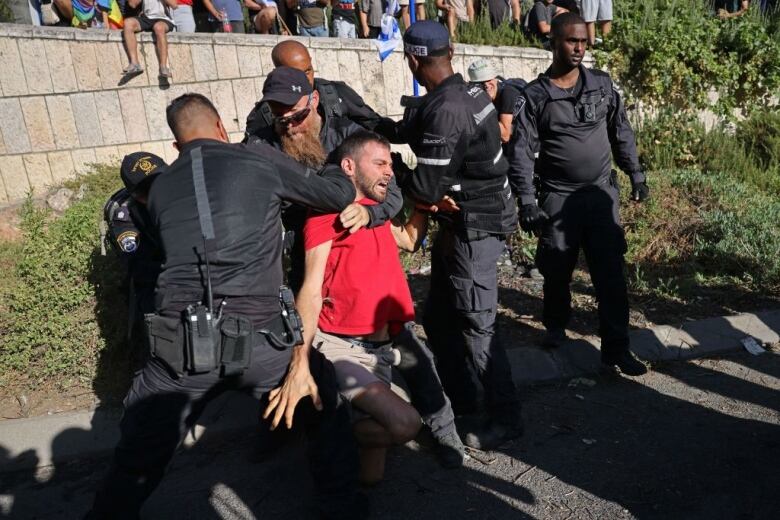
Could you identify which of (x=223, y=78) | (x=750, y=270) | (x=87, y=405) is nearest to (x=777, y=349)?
(x=750, y=270)

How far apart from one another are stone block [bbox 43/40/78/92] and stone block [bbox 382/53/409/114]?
3.51 m

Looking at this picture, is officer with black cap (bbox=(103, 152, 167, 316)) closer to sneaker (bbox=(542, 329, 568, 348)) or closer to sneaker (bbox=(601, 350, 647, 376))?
sneaker (bbox=(542, 329, 568, 348))

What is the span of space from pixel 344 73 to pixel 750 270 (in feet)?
16.6

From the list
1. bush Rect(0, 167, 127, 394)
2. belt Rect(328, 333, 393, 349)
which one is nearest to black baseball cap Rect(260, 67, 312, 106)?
belt Rect(328, 333, 393, 349)

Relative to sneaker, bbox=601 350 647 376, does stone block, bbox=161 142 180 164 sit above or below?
above

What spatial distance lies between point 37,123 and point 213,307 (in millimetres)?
6197

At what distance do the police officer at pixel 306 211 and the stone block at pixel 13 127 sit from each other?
508cm

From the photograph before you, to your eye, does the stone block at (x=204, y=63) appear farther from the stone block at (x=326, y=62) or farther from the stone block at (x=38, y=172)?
the stone block at (x=38, y=172)

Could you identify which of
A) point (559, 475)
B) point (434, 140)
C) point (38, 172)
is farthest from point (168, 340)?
point (38, 172)

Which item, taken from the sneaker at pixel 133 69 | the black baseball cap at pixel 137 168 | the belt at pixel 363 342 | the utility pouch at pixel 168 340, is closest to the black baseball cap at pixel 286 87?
the black baseball cap at pixel 137 168

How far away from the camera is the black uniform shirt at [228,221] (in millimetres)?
2621

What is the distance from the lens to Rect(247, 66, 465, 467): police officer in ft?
11.1

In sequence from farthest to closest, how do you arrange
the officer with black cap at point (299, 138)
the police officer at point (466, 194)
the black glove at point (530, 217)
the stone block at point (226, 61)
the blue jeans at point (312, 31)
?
the blue jeans at point (312, 31) → the stone block at point (226, 61) → the black glove at point (530, 217) → the police officer at point (466, 194) → the officer with black cap at point (299, 138)

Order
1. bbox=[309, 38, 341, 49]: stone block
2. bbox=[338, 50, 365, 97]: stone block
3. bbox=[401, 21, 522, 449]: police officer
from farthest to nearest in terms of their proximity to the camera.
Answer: bbox=[338, 50, 365, 97]: stone block < bbox=[309, 38, 341, 49]: stone block < bbox=[401, 21, 522, 449]: police officer
